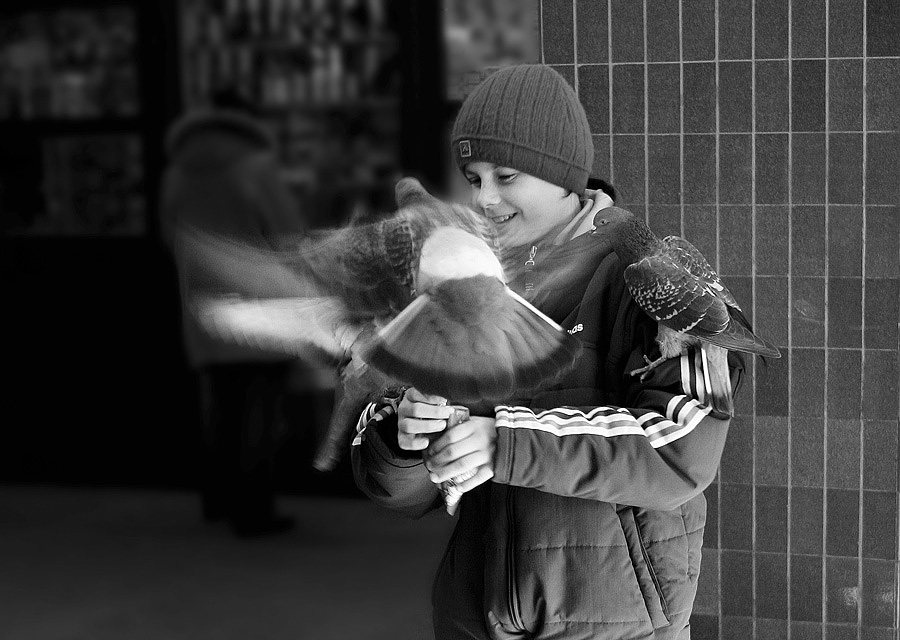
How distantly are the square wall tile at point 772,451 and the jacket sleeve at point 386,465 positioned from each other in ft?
4.42

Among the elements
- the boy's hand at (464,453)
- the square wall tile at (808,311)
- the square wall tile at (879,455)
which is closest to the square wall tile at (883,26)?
the square wall tile at (808,311)

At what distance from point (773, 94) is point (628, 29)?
41 cm

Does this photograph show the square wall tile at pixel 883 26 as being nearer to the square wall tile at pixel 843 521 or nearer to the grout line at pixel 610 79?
the grout line at pixel 610 79

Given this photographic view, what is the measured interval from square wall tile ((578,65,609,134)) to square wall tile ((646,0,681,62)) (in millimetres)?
131

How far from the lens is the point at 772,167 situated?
259 centimetres

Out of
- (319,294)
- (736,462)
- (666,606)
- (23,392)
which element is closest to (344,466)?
(23,392)

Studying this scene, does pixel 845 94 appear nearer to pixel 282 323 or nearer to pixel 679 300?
pixel 679 300

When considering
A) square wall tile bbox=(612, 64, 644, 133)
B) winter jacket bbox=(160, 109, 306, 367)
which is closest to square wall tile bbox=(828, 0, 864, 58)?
square wall tile bbox=(612, 64, 644, 133)

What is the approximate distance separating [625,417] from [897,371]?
1.52 metres

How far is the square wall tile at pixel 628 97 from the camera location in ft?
8.70

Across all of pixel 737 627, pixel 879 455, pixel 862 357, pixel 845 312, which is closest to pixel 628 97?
pixel 845 312

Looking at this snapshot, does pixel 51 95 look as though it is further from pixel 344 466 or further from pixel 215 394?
pixel 344 466

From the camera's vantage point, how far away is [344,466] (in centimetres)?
474

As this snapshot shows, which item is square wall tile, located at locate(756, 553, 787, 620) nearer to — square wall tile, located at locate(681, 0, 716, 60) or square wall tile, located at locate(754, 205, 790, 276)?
square wall tile, located at locate(754, 205, 790, 276)
